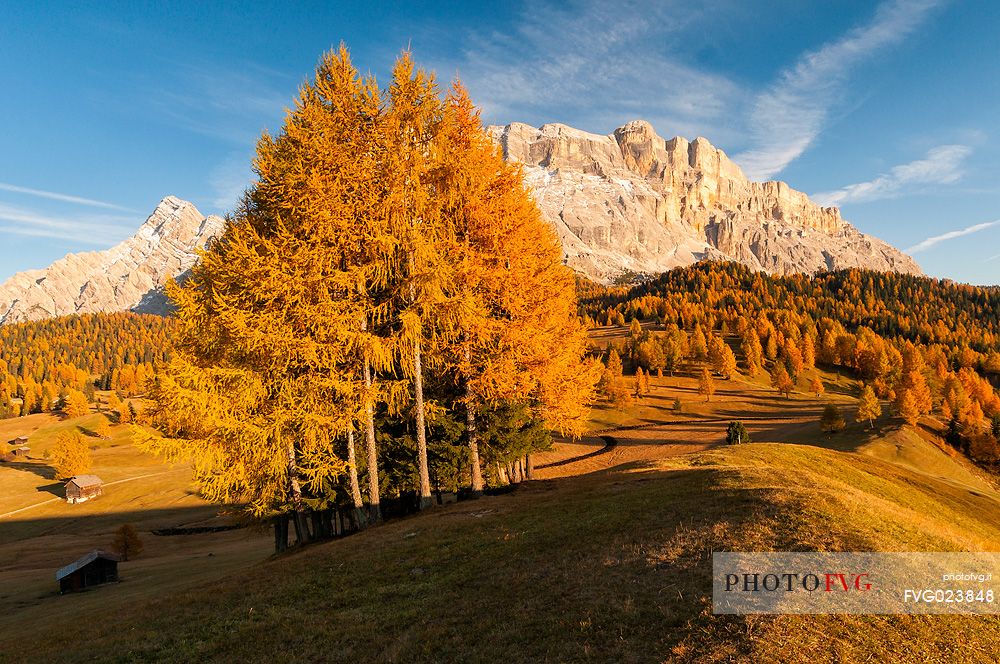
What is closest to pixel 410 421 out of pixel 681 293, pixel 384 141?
pixel 384 141

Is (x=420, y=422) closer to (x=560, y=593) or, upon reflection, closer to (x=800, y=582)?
(x=560, y=593)

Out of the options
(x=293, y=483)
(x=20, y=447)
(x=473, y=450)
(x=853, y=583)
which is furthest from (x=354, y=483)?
(x=20, y=447)

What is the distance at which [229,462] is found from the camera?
693 inches

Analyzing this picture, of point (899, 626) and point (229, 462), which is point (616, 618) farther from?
point (229, 462)

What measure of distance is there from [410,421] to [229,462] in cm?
715

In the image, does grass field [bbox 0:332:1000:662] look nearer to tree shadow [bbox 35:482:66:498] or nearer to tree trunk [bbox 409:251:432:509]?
tree trunk [bbox 409:251:432:509]

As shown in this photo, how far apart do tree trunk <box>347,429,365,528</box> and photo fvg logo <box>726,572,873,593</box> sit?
14.2m

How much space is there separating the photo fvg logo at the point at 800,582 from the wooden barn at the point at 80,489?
3629 inches

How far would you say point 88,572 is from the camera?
110 feet

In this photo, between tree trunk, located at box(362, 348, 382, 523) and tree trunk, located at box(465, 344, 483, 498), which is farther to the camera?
tree trunk, located at box(465, 344, 483, 498)

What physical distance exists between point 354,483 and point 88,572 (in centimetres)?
2932

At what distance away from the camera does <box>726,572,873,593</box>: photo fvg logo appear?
24.9 ft

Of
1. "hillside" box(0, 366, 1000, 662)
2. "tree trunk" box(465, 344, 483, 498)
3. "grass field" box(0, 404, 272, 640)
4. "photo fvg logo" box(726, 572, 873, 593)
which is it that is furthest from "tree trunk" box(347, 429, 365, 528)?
"photo fvg logo" box(726, 572, 873, 593)

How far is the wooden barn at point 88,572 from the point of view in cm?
3185
